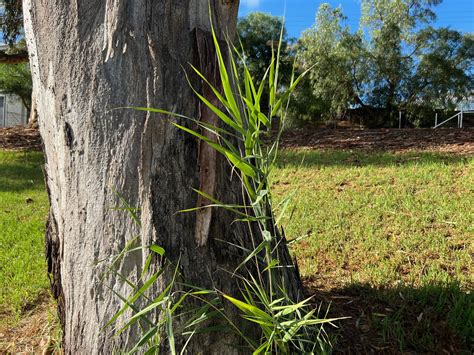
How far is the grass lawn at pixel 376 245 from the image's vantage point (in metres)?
2.39

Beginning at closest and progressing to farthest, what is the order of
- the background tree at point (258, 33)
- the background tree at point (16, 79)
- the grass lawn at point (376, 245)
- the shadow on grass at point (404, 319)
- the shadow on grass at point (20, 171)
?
the shadow on grass at point (404, 319) → the grass lawn at point (376, 245) → the shadow on grass at point (20, 171) → the background tree at point (258, 33) → the background tree at point (16, 79)

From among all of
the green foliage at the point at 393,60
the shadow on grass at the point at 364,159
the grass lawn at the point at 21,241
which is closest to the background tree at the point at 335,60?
the green foliage at the point at 393,60

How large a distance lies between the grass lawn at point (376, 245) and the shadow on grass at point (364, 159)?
0.03m

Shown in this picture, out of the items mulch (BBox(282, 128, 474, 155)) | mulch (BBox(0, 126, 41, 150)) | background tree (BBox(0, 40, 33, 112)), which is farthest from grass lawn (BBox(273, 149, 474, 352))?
background tree (BBox(0, 40, 33, 112))

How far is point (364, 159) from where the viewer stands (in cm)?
670

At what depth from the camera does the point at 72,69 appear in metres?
1.74

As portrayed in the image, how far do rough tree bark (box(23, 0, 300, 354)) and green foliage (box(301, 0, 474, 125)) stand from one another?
1383 centimetres

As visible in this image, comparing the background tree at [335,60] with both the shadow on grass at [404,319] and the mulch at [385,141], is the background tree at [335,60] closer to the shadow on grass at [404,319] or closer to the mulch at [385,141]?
the mulch at [385,141]

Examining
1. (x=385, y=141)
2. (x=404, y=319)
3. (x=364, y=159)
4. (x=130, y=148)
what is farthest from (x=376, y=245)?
(x=385, y=141)

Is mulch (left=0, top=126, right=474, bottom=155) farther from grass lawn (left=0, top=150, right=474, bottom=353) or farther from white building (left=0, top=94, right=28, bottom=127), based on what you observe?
white building (left=0, top=94, right=28, bottom=127)

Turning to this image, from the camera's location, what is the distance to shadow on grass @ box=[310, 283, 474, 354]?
2.25 meters

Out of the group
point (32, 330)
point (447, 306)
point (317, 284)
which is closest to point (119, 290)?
point (32, 330)

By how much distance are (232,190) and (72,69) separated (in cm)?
77

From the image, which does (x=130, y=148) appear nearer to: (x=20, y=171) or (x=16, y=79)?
(x=20, y=171)
